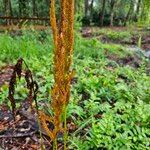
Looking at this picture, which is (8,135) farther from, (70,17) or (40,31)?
(40,31)

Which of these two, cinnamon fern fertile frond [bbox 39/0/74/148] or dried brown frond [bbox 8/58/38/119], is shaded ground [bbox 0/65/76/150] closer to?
dried brown frond [bbox 8/58/38/119]

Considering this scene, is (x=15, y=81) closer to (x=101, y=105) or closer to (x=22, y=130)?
(x=22, y=130)

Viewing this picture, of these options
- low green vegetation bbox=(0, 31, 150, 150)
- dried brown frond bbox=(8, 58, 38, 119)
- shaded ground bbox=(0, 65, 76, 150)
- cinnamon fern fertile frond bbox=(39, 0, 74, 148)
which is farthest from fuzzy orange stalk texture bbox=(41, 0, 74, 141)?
shaded ground bbox=(0, 65, 76, 150)

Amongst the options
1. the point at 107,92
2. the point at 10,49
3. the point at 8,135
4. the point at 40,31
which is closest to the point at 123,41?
the point at 40,31

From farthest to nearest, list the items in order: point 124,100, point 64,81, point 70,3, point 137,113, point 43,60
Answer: point 43,60 → point 124,100 → point 137,113 → point 64,81 → point 70,3

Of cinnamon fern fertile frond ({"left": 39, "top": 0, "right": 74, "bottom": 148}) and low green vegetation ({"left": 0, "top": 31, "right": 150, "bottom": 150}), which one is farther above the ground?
cinnamon fern fertile frond ({"left": 39, "top": 0, "right": 74, "bottom": 148})

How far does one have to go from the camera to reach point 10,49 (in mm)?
8000

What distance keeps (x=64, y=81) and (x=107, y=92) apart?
3.38m

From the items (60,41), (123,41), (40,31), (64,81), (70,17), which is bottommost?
Answer: (123,41)

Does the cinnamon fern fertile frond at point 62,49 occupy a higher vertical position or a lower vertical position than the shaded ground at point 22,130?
higher

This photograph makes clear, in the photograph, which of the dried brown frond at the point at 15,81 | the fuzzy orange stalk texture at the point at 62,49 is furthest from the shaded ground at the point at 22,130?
the fuzzy orange stalk texture at the point at 62,49

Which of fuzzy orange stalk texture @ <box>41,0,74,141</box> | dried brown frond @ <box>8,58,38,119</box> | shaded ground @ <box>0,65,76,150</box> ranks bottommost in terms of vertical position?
shaded ground @ <box>0,65,76,150</box>

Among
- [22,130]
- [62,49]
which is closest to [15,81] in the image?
[62,49]

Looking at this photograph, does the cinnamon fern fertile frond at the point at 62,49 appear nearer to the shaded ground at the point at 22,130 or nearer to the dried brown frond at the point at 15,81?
the dried brown frond at the point at 15,81
